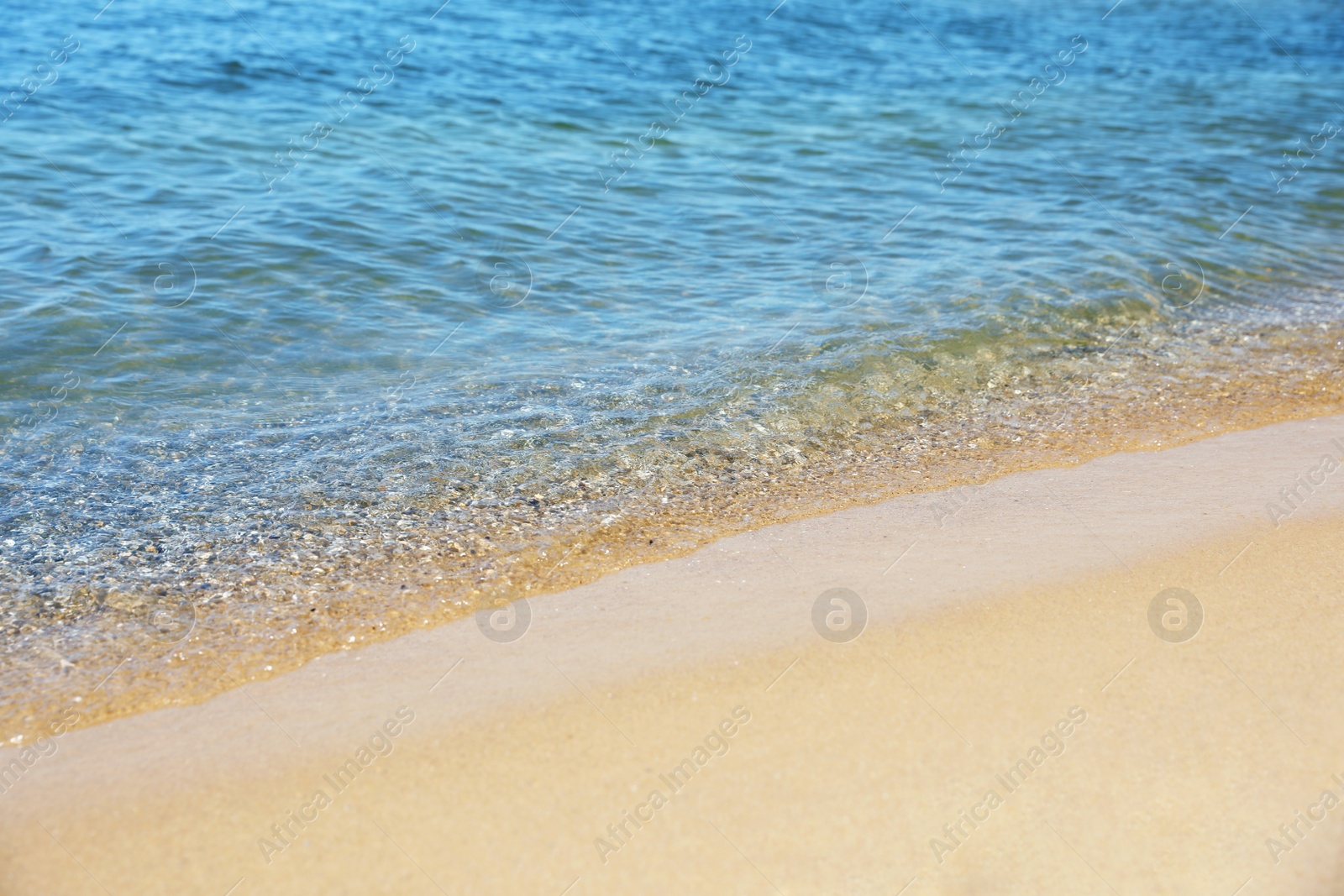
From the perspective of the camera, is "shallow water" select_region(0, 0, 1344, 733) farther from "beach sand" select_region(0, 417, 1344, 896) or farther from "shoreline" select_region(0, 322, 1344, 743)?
"beach sand" select_region(0, 417, 1344, 896)

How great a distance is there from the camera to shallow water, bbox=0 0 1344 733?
4125 millimetres

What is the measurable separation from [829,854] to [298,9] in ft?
52.4

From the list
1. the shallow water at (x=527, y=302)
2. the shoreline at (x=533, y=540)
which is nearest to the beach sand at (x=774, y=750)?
the shoreline at (x=533, y=540)

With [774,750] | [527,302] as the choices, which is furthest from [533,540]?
[527,302]

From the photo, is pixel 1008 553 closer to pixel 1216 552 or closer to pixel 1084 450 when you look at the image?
pixel 1216 552

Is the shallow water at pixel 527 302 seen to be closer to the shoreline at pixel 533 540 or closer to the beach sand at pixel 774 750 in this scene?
the shoreline at pixel 533 540

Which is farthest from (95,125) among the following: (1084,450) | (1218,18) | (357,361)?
(1218,18)

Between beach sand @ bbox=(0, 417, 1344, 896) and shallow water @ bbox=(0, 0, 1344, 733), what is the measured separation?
417 millimetres

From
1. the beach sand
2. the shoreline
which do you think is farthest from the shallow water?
the beach sand

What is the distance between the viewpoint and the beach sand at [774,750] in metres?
2.60

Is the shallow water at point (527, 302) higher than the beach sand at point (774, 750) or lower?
lower

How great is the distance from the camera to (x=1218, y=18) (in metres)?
20.9

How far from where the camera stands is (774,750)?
2957 millimetres

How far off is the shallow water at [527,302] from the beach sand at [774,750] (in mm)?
417
